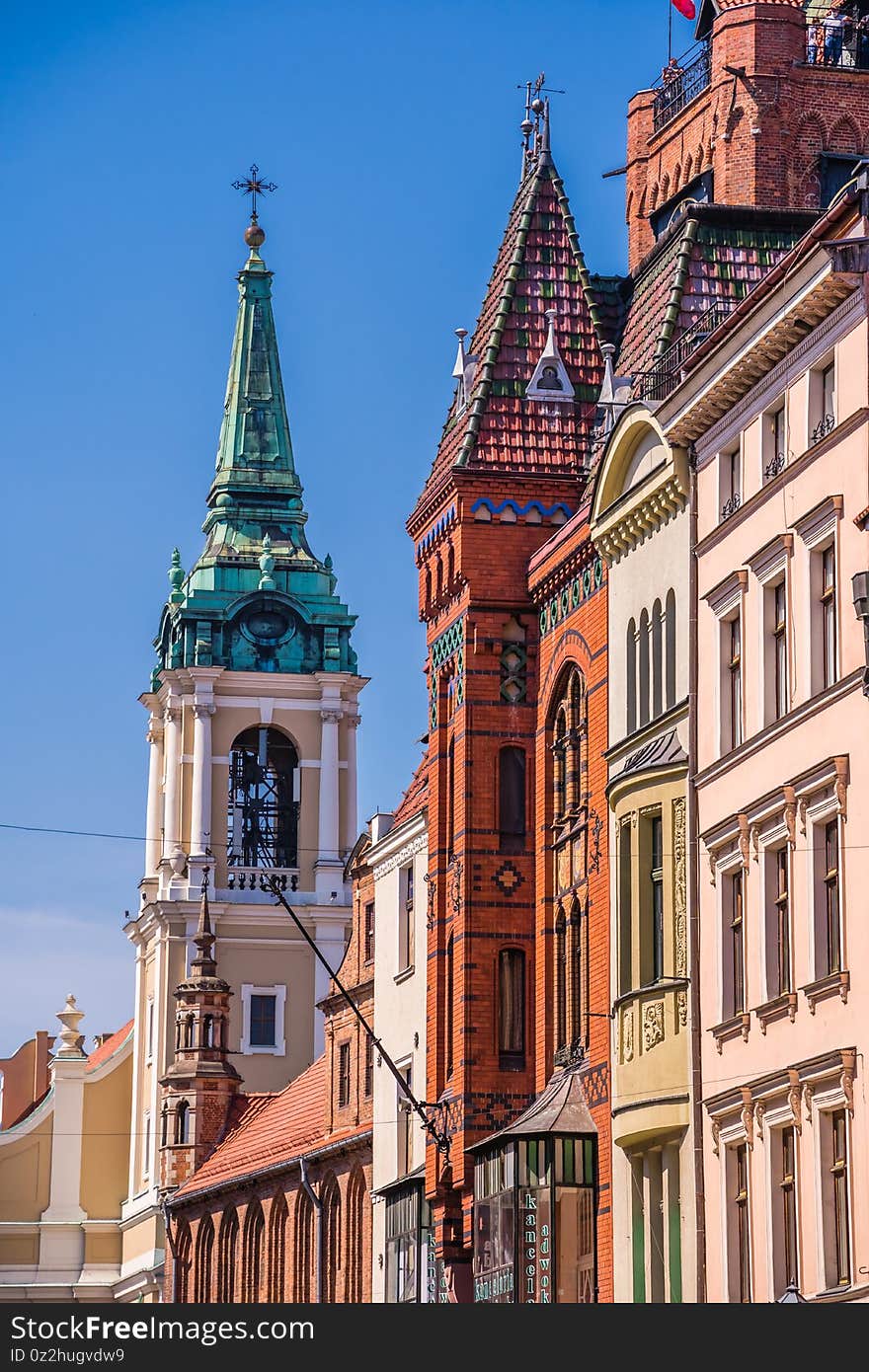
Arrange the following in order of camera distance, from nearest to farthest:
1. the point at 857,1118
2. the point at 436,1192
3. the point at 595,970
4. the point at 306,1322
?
the point at 306,1322 → the point at 857,1118 → the point at 595,970 → the point at 436,1192

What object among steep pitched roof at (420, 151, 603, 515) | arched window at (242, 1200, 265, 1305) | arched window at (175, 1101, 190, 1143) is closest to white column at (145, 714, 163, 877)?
arched window at (175, 1101, 190, 1143)

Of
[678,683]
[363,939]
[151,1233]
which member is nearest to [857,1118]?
[678,683]

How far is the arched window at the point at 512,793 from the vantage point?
62.0m

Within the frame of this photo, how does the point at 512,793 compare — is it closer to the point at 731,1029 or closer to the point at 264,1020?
the point at 731,1029

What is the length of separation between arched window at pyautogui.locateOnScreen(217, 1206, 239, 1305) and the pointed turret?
131 ft

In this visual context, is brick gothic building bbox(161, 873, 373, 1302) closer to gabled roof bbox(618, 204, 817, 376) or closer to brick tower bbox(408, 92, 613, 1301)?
brick tower bbox(408, 92, 613, 1301)

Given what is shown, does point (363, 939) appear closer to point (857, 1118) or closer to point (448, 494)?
point (448, 494)

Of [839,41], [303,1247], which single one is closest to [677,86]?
[839,41]

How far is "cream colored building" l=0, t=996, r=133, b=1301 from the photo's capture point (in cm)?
13038

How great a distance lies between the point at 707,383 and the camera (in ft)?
172

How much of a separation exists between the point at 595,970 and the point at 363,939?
90.7 ft

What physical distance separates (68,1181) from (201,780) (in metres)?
17.3

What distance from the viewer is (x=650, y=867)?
5403cm

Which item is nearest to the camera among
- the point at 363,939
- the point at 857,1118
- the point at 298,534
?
the point at 857,1118
